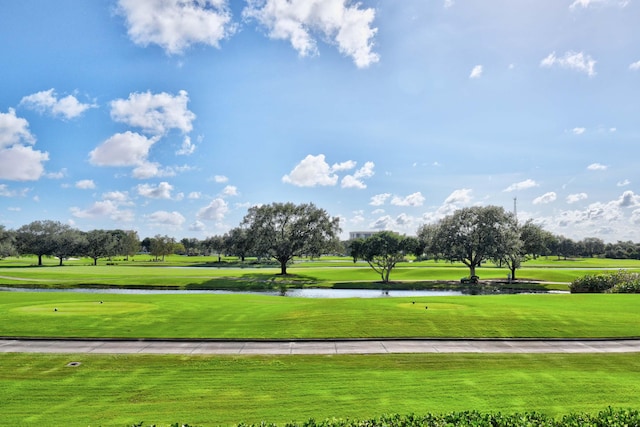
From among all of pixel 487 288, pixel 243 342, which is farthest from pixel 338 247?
pixel 243 342

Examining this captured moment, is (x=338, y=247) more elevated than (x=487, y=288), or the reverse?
(x=338, y=247)

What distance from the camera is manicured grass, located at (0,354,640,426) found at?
38.6 ft

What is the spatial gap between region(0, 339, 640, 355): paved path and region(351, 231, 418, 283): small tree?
44561 mm

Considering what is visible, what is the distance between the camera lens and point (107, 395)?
13.1m

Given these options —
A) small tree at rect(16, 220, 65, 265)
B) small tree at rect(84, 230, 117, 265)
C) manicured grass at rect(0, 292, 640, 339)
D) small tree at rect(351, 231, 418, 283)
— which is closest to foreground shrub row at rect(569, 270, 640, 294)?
manicured grass at rect(0, 292, 640, 339)

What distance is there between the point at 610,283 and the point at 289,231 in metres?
50.3

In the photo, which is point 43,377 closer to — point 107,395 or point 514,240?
point 107,395

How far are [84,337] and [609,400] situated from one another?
22543 mm

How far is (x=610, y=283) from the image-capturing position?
151 feet

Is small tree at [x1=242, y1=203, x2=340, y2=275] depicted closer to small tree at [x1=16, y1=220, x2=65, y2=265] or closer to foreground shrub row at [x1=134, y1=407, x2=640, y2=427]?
foreground shrub row at [x1=134, y1=407, x2=640, y2=427]

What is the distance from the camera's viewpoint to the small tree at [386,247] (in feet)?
213

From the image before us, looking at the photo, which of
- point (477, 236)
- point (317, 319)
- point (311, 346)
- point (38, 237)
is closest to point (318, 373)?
point (311, 346)

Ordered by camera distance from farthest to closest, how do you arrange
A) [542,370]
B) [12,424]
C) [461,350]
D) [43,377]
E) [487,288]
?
[487,288]
[461,350]
[542,370]
[43,377]
[12,424]

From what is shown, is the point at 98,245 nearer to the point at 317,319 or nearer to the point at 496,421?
the point at 317,319
